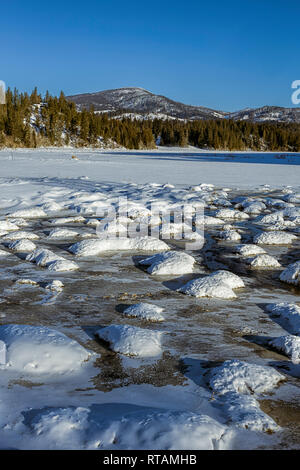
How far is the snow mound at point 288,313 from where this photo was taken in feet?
9.21

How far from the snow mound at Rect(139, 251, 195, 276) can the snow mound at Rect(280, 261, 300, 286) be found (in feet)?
3.11

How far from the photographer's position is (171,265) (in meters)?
4.07

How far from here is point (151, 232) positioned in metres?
5.95

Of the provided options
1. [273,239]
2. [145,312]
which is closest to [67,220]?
[273,239]

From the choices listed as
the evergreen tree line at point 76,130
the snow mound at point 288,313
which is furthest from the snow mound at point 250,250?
the evergreen tree line at point 76,130

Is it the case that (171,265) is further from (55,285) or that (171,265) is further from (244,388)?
(244,388)

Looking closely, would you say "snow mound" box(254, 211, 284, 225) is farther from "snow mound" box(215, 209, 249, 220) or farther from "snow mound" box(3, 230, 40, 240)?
"snow mound" box(3, 230, 40, 240)

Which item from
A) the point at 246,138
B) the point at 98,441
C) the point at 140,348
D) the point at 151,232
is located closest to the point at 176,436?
the point at 98,441

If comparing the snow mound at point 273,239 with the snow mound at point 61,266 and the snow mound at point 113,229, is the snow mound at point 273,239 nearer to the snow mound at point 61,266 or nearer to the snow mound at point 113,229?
the snow mound at point 113,229

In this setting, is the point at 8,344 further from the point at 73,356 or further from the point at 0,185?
the point at 0,185

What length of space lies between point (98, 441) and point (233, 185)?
10.9m

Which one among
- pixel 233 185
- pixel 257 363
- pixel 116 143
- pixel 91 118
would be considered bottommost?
pixel 257 363

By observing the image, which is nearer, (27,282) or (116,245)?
(27,282)

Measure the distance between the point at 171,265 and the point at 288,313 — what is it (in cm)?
142
